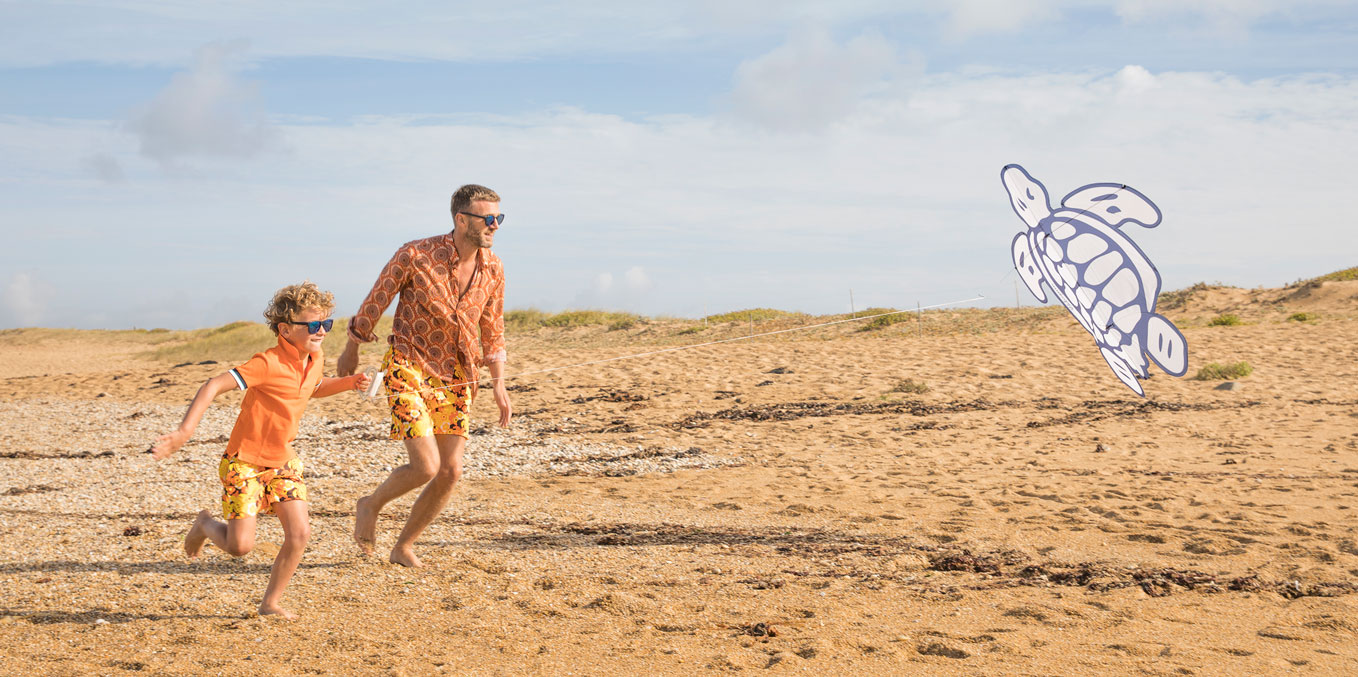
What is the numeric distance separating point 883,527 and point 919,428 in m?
4.79

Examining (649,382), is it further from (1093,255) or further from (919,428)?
(1093,255)

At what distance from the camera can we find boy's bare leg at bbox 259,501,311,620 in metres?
4.18

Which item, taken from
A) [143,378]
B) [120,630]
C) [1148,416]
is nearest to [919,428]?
[1148,416]

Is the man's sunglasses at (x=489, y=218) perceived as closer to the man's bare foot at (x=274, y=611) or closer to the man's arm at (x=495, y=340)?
the man's arm at (x=495, y=340)

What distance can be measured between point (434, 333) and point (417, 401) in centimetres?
33

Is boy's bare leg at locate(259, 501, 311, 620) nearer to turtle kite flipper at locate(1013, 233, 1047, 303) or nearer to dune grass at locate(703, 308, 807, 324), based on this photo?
turtle kite flipper at locate(1013, 233, 1047, 303)

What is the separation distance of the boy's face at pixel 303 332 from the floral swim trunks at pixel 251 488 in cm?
52

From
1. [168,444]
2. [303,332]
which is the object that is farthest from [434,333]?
[168,444]

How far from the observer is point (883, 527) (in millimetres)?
6660

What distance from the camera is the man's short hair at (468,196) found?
4.67 meters

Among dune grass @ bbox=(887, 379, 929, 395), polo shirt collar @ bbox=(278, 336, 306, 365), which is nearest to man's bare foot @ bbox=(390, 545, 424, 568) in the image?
polo shirt collar @ bbox=(278, 336, 306, 365)

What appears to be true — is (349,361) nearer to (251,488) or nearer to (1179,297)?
(251,488)

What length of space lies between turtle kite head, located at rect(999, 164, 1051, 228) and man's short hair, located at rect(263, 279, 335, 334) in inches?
148

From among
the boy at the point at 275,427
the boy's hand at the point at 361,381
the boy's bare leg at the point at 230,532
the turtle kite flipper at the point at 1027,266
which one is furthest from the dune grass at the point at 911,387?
the boy's bare leg at the point at 230,532
